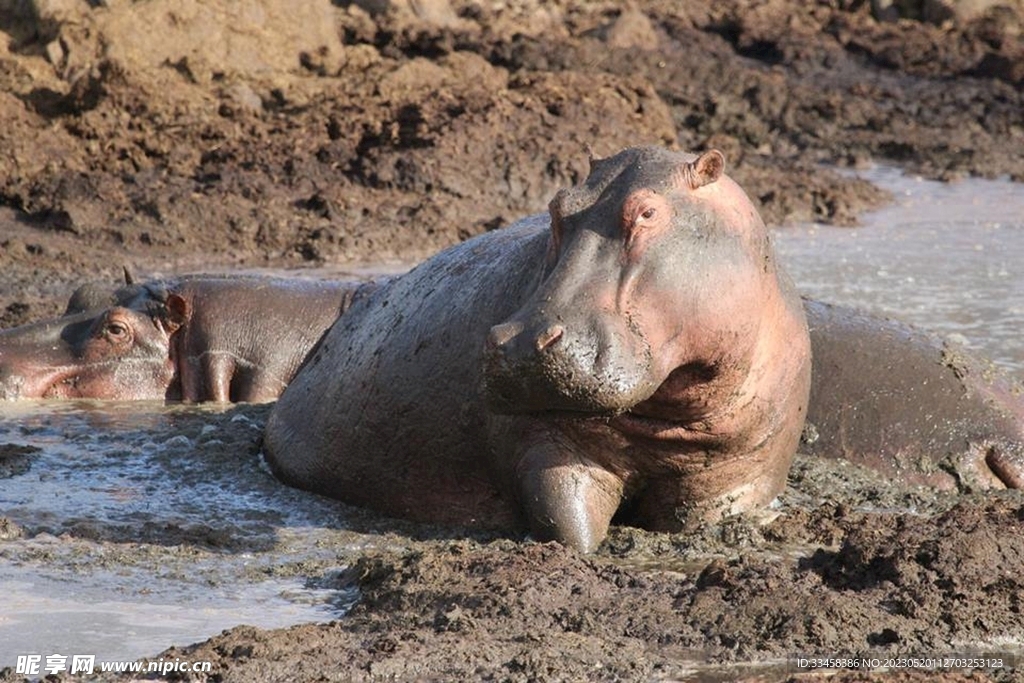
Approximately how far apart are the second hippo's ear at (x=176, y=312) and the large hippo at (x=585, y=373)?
237 cm

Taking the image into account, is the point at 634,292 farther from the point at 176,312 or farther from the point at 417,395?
the point at 176,312

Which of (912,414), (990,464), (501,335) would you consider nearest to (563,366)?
(501,335)

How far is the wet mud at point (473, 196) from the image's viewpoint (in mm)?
5703

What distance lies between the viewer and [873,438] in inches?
326

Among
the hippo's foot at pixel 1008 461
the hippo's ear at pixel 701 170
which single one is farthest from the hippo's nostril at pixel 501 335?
the hippo's foot at pixel 1008 461

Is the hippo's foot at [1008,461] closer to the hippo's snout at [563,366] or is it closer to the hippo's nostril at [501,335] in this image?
the hippo's snout at [563,366]

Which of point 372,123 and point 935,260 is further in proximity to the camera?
point 372,123

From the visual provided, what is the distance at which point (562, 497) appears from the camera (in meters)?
6.67

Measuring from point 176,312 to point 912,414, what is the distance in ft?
13.4

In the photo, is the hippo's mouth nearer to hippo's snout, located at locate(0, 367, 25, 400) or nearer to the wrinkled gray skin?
the wrinkled gray skin

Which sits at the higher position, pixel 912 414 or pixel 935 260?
pixel 912 414

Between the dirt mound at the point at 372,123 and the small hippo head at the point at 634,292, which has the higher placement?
the small hippo head at the point at 634,292

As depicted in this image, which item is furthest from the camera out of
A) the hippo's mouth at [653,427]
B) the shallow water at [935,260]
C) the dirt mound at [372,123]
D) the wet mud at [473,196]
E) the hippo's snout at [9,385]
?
the dirt mound at [372,123]

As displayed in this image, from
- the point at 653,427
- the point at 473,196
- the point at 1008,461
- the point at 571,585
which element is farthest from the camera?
the point at 473,196
